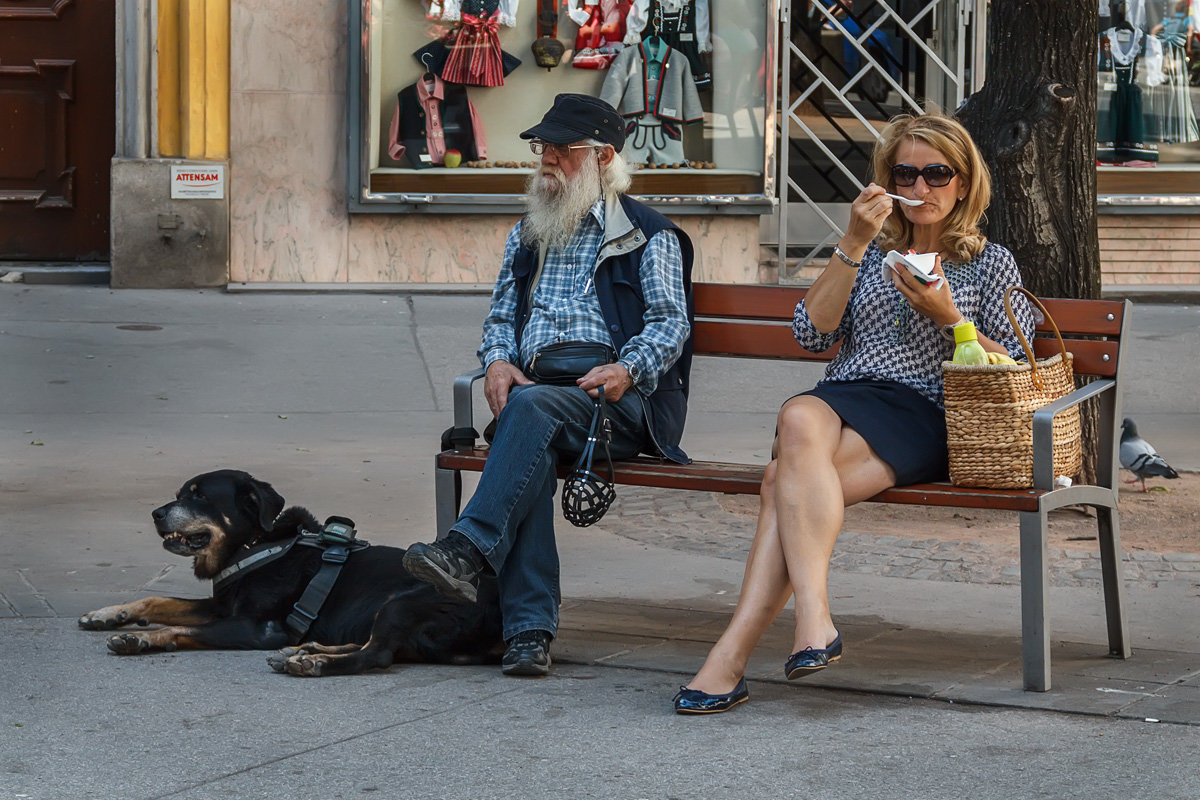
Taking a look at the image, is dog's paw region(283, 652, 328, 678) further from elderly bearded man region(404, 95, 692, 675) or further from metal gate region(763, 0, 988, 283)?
metal gate region(763, 0, 988, 283)

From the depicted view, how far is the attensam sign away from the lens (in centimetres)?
1080

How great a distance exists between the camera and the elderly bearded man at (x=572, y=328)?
4496 mm

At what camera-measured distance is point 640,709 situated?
162 inches

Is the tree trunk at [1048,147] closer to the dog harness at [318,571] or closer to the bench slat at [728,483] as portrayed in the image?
the bench slat at [728,483]

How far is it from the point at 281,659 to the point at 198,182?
274 inches

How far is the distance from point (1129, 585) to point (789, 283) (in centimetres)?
635

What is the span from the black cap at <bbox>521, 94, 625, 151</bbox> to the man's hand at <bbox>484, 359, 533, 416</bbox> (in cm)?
68

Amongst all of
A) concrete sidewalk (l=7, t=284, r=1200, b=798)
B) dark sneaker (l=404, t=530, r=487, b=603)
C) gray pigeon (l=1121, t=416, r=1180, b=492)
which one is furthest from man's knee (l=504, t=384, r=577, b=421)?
gray pigeon (l=1121, t=416, r=1180, b=492)

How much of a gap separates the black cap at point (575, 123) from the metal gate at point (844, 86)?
22.2 ft

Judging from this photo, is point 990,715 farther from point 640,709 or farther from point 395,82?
point 395,82

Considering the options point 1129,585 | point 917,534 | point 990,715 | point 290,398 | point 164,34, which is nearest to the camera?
point 990,715

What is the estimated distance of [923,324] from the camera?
15.1 feet

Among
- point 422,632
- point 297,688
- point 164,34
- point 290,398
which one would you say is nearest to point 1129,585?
point 422,632

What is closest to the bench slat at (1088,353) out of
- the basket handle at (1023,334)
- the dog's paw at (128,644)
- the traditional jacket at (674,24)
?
the basket handle at (1023,334)
